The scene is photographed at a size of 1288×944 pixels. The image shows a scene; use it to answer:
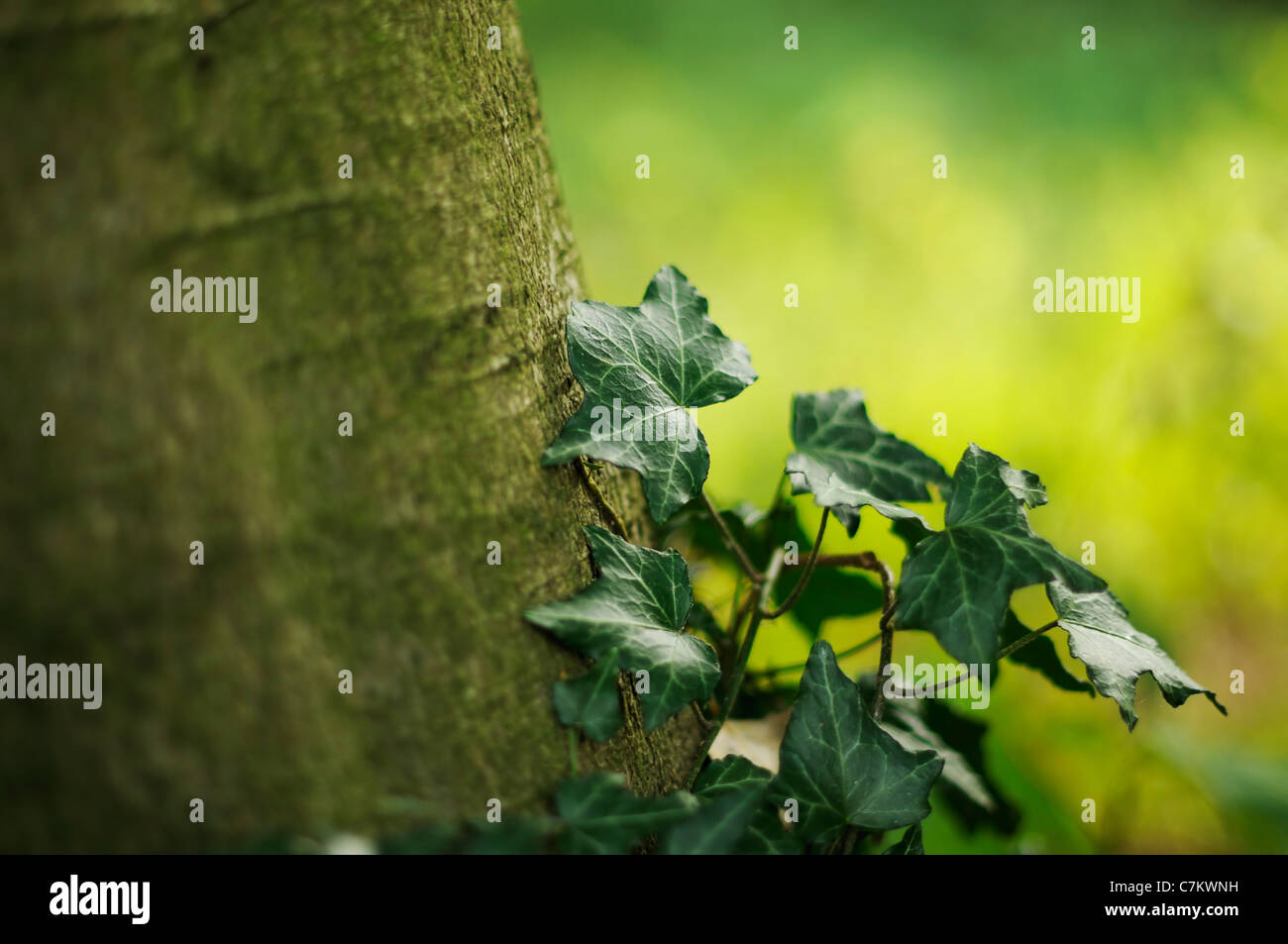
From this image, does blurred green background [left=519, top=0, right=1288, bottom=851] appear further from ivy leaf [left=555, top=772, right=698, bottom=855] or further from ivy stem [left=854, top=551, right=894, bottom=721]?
ivy leaf [left=555, top=772, right=698, bottom=855]

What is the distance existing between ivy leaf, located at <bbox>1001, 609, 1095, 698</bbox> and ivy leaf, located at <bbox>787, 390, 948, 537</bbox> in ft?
0.54

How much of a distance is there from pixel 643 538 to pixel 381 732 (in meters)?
0.38

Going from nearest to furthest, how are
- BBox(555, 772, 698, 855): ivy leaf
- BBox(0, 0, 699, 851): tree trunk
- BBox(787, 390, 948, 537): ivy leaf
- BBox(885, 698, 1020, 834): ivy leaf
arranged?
1. BBox(0, 0, 699, 851): tree trunk
2. BBox(555, 772, 698, 855): ivy leaf
3. BBox(787, 390, 948, 537): ivy leaf
4. BBox(885, 698, 1020, 834): ivy leaf

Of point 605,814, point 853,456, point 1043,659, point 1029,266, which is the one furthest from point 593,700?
point 1029,266

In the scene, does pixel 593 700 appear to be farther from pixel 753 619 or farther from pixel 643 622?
pixel 753 619

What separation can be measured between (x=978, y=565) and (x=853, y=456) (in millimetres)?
203

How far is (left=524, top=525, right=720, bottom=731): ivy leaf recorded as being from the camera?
0.61 meters

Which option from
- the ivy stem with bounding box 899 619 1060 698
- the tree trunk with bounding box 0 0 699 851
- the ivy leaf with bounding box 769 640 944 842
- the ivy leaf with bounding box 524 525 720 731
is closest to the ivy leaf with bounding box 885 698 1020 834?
the ivy stem with bounding box 899 619 1060 698

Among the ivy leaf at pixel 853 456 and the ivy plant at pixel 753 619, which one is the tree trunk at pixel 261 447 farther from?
the ivy leaf at pixel 853 456

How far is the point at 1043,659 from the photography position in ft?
2.72

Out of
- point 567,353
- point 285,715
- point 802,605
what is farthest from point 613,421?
point 802,605

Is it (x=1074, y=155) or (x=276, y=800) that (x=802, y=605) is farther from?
(x=1074, y=155)

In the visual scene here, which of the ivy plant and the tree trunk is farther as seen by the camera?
the ivy plant

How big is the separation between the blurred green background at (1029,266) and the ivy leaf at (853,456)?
30.7 inches
